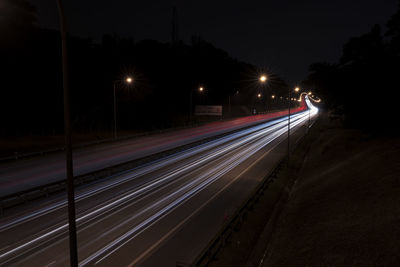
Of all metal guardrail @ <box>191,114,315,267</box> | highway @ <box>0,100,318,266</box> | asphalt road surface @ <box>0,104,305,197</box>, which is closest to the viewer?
metal guardrail @ <box>191,114,315,267</box>

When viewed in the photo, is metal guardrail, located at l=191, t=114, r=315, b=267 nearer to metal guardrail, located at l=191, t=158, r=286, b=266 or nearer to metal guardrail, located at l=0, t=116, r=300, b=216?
metal guardrail, located at l=191, t=158, r=286, b=266

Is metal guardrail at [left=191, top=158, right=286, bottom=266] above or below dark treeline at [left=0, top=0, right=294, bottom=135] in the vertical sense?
below

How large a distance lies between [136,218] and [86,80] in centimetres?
4529

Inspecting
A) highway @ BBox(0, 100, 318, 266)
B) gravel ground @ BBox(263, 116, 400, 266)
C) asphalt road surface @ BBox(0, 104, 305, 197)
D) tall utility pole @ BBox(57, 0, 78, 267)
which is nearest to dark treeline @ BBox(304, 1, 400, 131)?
gravel ground @ BBox(263, 116, 400, 266)

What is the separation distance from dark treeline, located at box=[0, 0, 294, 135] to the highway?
27.8m

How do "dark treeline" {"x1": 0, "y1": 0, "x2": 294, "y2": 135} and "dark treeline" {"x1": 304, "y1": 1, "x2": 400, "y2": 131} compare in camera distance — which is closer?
"dark treeline" {"x1": 304, "y1": 1, "x2": 400, "y2": 131}

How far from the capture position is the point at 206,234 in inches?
472

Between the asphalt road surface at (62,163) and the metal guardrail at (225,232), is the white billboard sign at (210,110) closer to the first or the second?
the asphalt road surface at (62,163)

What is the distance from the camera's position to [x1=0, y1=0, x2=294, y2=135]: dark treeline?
38750 millimetres

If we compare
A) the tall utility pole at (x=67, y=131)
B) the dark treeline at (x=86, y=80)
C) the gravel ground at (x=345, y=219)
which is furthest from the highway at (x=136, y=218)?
the dark treeline at (x=86, y=80)

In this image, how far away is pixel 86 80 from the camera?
174ft

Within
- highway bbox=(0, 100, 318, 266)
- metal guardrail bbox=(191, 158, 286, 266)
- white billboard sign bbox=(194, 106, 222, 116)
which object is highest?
white billboard sign bbox=(194, 106, 222, 116)

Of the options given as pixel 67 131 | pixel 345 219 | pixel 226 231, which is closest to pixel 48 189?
pixel 226 231

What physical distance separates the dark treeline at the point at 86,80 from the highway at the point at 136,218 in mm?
27769
